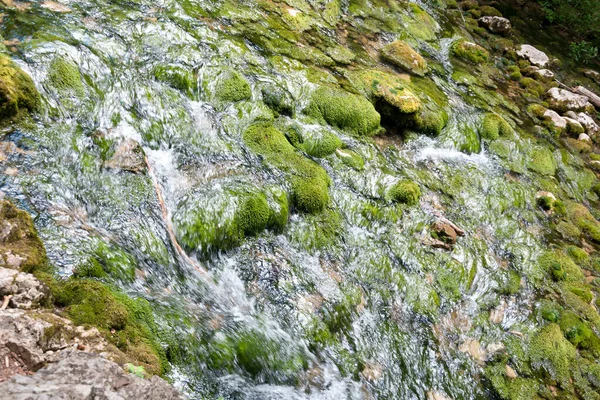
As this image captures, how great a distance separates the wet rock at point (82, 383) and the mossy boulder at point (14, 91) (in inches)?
162

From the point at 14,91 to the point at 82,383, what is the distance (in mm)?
4726

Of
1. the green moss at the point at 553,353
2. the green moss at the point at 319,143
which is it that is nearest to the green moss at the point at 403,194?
the green moss at the point at 319,143

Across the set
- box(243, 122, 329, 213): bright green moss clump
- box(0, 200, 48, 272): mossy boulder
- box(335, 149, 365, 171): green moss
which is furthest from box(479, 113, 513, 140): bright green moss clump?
box(0, 200, 48, 272): mossy boulder

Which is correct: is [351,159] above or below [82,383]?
below

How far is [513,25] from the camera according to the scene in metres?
20.2

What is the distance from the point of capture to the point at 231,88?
8508 millimetres

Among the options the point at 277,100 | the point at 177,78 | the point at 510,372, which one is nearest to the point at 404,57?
the point at 277,100

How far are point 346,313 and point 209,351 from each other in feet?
8.60

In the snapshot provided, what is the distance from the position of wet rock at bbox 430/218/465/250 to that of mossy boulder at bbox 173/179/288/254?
328cm

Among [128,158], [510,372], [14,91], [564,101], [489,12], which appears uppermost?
[489,12]

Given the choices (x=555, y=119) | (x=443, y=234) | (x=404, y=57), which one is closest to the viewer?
(x=443, y=234)

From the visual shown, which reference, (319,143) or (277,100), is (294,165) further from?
(277,100)

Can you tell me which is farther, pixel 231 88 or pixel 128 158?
pixel 231 88

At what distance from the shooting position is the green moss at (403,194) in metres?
8.65
